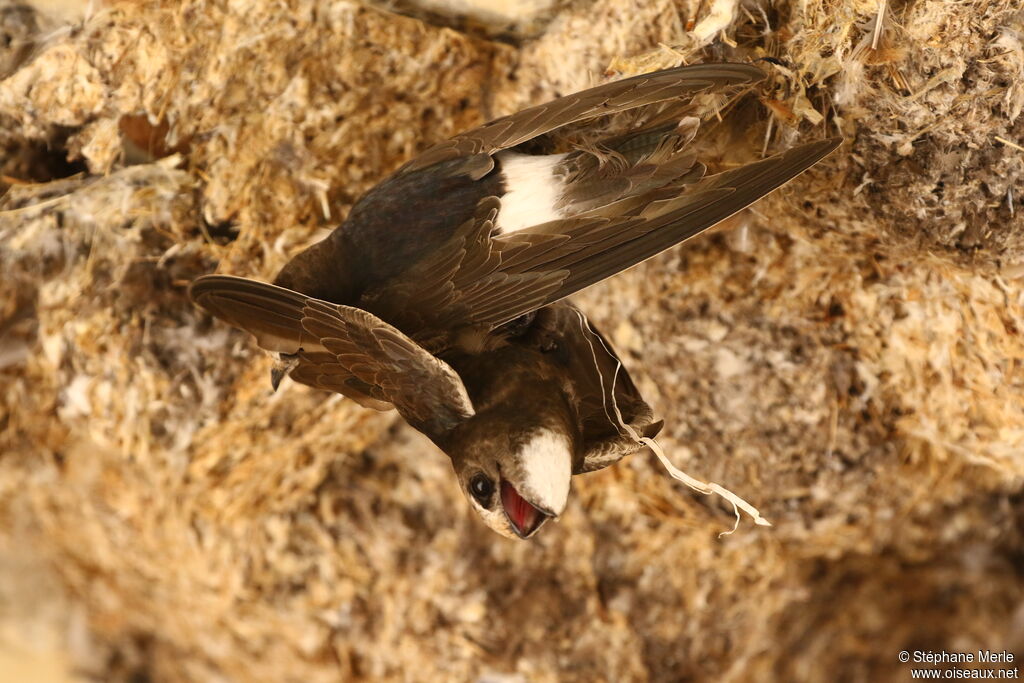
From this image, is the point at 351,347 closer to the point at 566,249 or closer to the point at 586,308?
the point at 566,249

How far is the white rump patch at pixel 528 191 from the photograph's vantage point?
48.4 inches

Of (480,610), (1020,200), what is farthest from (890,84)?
(480,610)

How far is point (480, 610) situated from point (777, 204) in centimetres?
102

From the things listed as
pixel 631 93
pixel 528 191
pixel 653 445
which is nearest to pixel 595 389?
pixel 653 445

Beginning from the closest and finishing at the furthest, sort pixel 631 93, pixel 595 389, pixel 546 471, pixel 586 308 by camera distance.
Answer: pixel 546 471, pixel 631 93, pixel 595 389, pixel 586 308

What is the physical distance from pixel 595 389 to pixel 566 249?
26 centimetres

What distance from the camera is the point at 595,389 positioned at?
1312 mm

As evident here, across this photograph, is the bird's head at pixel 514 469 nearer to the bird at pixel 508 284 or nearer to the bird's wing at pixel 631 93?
the bird at pixel 508 284

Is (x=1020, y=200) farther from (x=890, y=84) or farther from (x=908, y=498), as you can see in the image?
(x=908, y=498)

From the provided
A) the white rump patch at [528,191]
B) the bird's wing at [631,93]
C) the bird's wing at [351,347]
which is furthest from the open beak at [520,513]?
the bird's wing at [631,93]

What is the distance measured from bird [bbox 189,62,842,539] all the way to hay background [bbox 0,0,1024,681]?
0.74 feet

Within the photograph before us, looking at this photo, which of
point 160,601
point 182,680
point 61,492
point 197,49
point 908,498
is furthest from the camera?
point 182,680

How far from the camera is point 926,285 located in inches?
58.4

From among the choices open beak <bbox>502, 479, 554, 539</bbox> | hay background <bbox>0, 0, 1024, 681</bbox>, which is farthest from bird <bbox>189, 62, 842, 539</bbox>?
hay background <bbox>0, 0, 1024, 681</bbox>
